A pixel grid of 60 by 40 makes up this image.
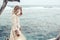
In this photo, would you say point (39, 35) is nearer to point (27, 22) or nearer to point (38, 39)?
point (38, 39)

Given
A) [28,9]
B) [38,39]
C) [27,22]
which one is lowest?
[38,39]

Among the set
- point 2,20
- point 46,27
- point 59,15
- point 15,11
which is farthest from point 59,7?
point 15,11

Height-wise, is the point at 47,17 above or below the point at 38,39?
above

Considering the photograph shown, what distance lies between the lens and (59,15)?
10.00 ft

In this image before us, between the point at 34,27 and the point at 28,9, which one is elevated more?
the point at 28,9

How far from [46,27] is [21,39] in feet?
5.30

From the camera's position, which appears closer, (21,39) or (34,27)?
(21,39)

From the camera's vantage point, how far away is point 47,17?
3.11 metres

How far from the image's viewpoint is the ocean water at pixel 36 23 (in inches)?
118

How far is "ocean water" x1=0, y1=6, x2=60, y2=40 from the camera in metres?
3.00

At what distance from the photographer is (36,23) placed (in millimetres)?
3047

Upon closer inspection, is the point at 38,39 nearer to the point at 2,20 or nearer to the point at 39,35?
the point at 39,35

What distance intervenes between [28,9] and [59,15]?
492 millimetres

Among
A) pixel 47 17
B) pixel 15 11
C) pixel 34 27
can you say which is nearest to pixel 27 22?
pixel 34 27
